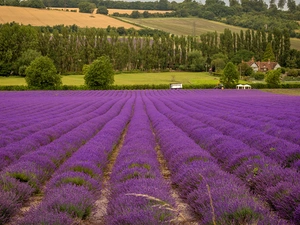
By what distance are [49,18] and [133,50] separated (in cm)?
4672

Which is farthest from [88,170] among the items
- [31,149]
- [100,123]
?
[100,123]

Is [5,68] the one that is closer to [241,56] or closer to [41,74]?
[41,74]

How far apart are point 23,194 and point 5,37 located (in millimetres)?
103815

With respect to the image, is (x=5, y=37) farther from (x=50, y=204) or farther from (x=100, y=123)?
(x=50, y=204)

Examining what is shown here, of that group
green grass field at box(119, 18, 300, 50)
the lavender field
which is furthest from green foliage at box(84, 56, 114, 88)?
green grass field at box(119, 18, 300, 50)

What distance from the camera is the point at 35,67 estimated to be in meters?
72.6

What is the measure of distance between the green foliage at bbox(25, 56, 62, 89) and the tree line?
21.8 metres

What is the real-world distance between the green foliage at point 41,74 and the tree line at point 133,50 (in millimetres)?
21802

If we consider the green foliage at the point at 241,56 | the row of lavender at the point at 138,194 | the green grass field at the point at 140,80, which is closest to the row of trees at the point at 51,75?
the green grass field at the point at 140,80

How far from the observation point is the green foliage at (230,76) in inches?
3118

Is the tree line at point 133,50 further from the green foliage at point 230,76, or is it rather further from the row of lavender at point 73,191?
the row of lavender at point 73,191

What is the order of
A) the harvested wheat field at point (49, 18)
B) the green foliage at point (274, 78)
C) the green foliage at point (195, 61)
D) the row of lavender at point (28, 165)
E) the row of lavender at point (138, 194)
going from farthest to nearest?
the harvested wheat field at point (49, 18)
the green foliage at point (195, 61)
the green foliage at point (274, 78)
the row of lavender at point (28, 165)
the row of lavender at point (138, 194)

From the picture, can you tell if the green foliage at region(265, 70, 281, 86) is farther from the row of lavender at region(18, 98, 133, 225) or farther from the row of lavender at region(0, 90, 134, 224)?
the row of lavender at region(18, 98, 133, 225)

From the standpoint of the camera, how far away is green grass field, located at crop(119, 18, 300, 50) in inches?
6107
